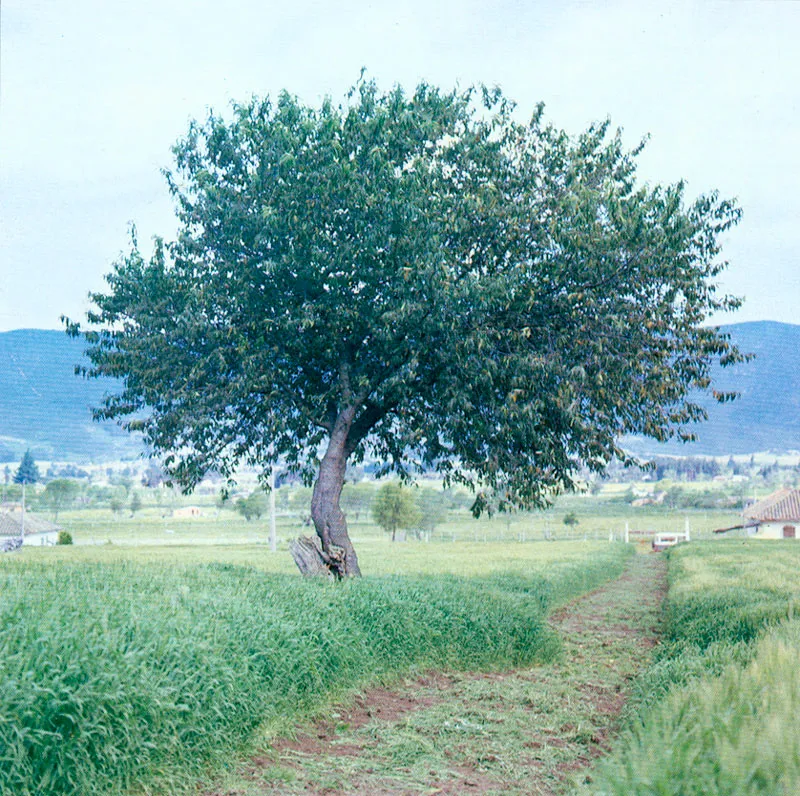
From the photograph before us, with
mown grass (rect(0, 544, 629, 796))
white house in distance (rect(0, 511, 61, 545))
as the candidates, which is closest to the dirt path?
mown grass (rect(0, 544, 629, 796))

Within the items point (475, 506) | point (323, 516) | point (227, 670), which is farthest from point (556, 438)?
point (227, 670)

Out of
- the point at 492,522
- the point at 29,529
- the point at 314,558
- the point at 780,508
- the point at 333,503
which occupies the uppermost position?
the point at 333,503

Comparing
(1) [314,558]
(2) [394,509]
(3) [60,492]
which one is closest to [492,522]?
(2) [394,509]

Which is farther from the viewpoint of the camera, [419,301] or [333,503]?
[333,503]

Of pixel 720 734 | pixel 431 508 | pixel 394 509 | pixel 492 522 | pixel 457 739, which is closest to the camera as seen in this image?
pixel 720 734

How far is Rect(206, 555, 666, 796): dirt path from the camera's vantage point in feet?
26.2

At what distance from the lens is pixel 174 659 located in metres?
7.64

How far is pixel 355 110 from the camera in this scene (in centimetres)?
1744

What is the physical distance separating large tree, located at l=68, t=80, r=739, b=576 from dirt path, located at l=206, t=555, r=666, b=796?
16.9 ft

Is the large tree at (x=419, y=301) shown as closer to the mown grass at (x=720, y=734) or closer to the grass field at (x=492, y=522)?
the mown grass at (x=720, y=734)

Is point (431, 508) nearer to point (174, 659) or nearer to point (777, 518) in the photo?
point (777, 518)

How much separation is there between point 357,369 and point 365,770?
37.3ft

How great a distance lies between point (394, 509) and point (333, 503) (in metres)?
93.4

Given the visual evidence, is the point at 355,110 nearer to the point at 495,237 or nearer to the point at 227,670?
the point at 495,237
